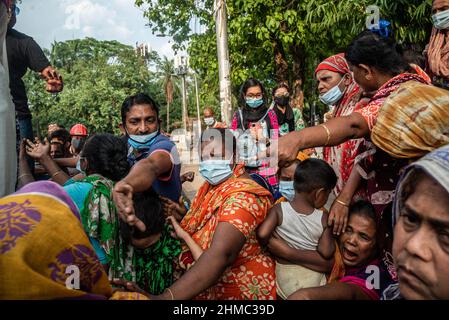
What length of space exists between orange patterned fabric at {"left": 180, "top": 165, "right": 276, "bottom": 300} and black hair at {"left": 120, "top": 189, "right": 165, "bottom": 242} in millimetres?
198

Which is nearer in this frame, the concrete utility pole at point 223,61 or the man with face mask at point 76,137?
the man with face mask at point 76,137

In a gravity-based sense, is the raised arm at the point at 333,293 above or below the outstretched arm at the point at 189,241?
below

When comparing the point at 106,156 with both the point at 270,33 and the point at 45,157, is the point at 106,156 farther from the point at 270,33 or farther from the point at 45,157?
the point at 270,33

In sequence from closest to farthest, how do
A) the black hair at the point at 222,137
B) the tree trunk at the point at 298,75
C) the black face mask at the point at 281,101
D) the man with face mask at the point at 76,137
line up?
1. the black hair at the point at 222,137
2. the black face mask at the point at 281,101
3. the man with face mask at the point at 76,137
4. the tree trunk at the point at 298,75

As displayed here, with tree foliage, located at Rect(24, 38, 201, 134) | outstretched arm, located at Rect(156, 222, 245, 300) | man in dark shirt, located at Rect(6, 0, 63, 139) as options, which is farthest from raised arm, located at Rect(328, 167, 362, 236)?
tree foliage, located at Rect(24, 38, 201, 134)

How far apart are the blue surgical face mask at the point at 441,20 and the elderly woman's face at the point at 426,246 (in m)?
1.93

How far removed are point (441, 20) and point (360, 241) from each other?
1.61 metres

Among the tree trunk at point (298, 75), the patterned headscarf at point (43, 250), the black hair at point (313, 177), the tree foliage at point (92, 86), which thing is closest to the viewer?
the patterned headscarf at point (43, 250)

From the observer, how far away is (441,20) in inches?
99.3

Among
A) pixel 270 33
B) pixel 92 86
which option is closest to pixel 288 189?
pixel 270 33

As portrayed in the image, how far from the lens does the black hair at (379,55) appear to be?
1.94 metres

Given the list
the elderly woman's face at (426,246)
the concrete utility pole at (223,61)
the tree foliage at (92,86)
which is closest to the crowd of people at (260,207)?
the elderly woman's face at (426,246)

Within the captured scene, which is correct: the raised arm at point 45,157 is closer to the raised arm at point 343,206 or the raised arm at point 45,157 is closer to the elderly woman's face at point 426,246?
the raised arm at point 343,206

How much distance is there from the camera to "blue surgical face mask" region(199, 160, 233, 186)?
213 cm
